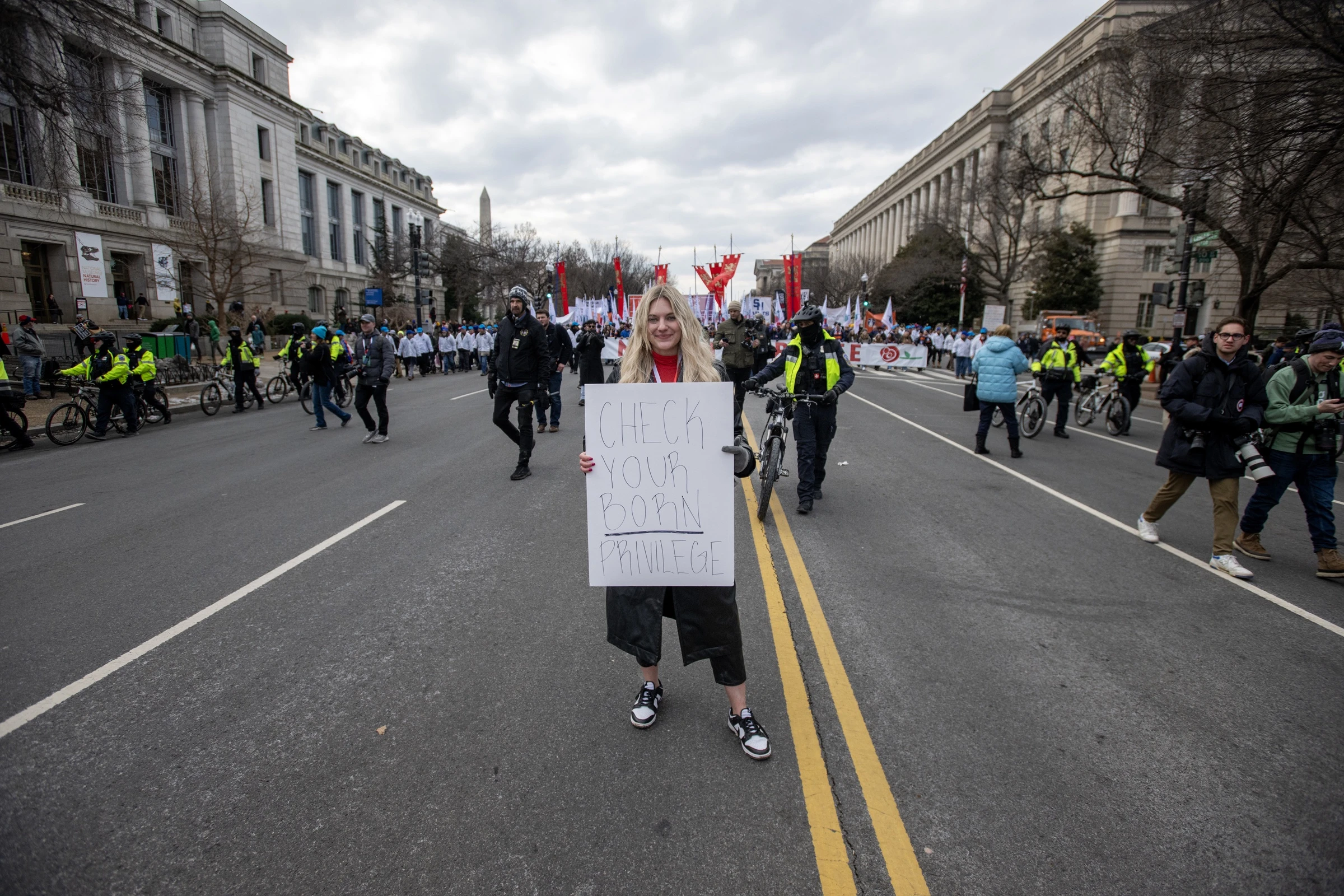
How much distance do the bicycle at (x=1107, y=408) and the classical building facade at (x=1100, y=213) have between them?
21.3 metres

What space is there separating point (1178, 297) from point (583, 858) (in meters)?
22.8

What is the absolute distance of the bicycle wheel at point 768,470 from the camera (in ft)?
21.8

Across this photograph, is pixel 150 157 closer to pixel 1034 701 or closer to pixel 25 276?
pixel 25 276

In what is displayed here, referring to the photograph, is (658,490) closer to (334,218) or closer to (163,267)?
(163,267)

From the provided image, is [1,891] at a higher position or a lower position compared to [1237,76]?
lower

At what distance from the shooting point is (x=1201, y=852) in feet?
8.03

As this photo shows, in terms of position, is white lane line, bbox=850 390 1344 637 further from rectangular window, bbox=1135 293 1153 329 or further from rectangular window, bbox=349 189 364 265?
rectangular window, bbox=349 189 364 265

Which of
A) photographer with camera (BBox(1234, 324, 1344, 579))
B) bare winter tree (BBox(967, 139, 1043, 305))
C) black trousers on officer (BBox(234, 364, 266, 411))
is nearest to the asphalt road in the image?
photographer with camera (BBox(1234, 324, 1344, 579))

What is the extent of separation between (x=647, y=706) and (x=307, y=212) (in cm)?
6587

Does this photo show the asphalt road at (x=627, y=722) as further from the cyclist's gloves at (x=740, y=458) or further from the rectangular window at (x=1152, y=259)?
the rectangular window at (x=1152, y=259)

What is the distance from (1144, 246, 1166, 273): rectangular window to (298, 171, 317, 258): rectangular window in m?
63.1

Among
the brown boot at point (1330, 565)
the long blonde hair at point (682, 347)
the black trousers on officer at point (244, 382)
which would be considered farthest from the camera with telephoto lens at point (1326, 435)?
the black trousers on officer at point (244, 382)

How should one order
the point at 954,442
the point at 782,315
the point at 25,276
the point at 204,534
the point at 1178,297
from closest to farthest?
the point at 204,534 → the point at 954,442 → the point at 1178,297 → the point at 25,276 → the point at 782,315

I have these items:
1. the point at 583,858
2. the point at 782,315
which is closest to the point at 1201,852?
the point at 583,858
